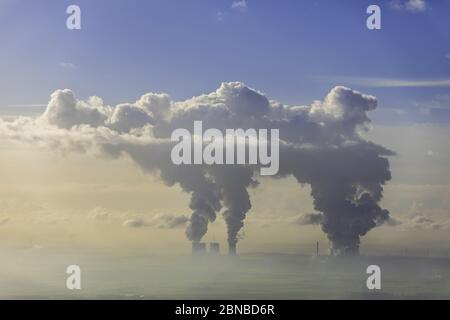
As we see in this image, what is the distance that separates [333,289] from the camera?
6744 centimetres
